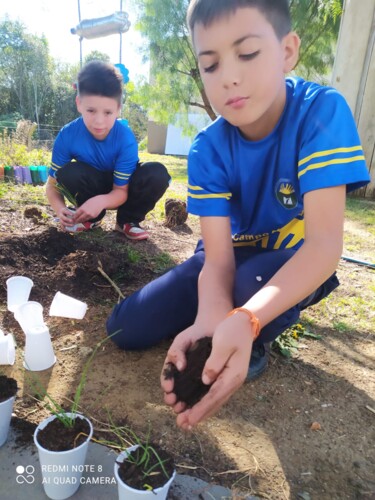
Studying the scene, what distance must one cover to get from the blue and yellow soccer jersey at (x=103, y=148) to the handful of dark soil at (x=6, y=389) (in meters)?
1.92

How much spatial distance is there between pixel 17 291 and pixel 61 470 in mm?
1007

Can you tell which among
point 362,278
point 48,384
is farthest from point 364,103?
point 48,384

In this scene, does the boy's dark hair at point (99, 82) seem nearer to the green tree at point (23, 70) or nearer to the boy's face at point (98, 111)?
the boy's face at point (98, 111)

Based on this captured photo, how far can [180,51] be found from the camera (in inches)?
335

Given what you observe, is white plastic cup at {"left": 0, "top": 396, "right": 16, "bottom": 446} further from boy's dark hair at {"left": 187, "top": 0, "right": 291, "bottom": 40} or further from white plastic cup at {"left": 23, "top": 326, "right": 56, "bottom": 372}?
boy's dark hair at {"left": 187, "top": 0, "right": 291, "bottom": 40}

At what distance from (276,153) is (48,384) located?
1202 millimetres

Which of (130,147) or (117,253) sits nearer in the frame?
(117,253)

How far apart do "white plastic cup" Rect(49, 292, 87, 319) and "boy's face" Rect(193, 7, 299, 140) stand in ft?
3.42

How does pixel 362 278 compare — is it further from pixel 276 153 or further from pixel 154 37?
pixel 154 37

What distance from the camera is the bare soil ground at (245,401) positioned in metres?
1.15

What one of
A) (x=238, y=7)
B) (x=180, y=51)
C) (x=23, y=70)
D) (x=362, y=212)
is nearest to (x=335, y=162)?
(x=238, y=7)

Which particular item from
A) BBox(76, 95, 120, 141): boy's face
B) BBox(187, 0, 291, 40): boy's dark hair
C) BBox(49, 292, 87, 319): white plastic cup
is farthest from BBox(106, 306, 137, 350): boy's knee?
BBox(76, 95, 120, 141): boy's face

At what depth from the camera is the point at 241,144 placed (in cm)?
151

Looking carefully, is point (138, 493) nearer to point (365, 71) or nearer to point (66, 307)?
point (66, 307)
